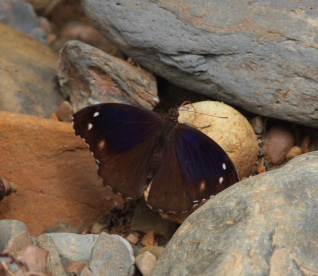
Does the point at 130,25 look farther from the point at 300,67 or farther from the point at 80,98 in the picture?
the point at 300,67

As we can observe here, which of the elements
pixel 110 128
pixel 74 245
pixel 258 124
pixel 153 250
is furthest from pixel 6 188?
pixel 258 124

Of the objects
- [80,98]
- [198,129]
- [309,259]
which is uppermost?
[309,259]

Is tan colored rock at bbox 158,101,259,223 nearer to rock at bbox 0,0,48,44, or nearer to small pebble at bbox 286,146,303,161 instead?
small pebble at bbox 286,146,303,161

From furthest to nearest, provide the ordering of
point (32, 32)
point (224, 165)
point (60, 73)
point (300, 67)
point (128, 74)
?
point (32, 32), point (60, 73), point (128, 74), point (300, 67), point (224, 165)

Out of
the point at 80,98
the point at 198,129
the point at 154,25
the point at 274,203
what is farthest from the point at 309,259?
the point at 80,98

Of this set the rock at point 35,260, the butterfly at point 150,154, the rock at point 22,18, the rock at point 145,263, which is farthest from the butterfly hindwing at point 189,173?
the rock at point 22,18

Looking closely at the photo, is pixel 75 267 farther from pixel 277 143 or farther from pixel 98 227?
pixel 277 143
